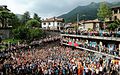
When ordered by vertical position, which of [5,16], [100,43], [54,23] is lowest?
[100,43]

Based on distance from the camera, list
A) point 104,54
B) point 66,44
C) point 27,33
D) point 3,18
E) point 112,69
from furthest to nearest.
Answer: point 3,18 < point 27,33 < point 66,44 < point 104,54 < point 112,69

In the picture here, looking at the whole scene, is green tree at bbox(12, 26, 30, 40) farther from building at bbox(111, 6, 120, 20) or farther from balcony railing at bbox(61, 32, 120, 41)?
building at bbox(111, 6, 120, 20)

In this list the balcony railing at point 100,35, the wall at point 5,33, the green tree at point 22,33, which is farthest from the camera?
the wall at point 5,33

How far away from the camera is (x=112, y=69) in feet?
84.0

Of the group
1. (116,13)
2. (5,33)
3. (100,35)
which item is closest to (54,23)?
(5,33)

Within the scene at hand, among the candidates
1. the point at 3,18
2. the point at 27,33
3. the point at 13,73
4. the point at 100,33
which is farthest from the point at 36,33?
the point at 13,73

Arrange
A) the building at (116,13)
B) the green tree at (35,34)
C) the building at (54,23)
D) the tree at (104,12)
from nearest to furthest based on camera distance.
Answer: the green tree at (35,34) → the building at (116,13) → the tree at (104,12) → the building at (54,23)

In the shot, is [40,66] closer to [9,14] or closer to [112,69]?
[112,69]

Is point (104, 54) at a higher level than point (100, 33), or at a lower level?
lower

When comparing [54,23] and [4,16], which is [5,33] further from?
[54,23]

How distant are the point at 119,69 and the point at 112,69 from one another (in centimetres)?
68

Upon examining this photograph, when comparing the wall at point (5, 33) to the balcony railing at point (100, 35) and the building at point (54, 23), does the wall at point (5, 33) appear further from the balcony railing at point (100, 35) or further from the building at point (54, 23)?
the building at point (54, 23)

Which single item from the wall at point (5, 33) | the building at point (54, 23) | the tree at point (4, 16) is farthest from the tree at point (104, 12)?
the building at point (54, 23)

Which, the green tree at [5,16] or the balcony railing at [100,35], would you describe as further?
the green tree at [5,16]
